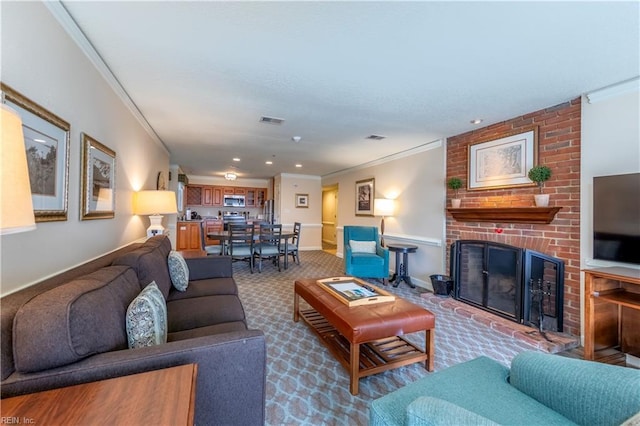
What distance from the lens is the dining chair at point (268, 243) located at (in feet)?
16.5

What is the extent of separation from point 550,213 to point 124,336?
3.54m

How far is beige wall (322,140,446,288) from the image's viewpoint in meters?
4.10

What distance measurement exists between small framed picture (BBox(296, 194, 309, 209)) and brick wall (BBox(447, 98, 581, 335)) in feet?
17.3

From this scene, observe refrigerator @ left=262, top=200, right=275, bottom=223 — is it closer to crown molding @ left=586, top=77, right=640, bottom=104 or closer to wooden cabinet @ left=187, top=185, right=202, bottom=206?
wooden cabinet @ left=187, top=185, right=202, bottom=206

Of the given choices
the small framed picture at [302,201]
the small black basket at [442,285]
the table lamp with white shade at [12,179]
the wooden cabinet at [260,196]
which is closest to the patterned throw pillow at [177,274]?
the table lamp with white shade at [12,179]

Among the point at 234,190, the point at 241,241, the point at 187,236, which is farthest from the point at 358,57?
the point at 234,190

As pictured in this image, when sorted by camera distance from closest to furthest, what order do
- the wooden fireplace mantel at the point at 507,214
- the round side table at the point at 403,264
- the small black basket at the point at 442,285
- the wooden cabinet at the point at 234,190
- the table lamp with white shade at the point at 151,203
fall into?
the wooden fireplace mantel at the point at 507,214 → the table lamp with white shade at the point at 151,203 → the small black basket at the point at 442,285 → the round side table at the point at 403,264 → the wooden cabinet at the point at 234,190

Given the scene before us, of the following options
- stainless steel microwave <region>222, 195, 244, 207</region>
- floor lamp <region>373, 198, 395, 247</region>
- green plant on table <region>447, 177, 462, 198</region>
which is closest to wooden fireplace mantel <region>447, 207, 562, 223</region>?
green plant on table <region>447, 177, 462, 198</region>

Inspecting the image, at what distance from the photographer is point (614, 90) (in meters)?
2.30

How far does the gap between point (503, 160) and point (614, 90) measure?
3.54ft

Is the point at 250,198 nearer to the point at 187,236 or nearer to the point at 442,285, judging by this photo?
the point at 187,236

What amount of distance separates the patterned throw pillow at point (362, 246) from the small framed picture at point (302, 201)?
352 centimetres

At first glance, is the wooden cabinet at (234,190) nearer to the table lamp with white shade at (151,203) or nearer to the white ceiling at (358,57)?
the white ceiling at (358,57)

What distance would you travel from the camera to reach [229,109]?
2928mm
